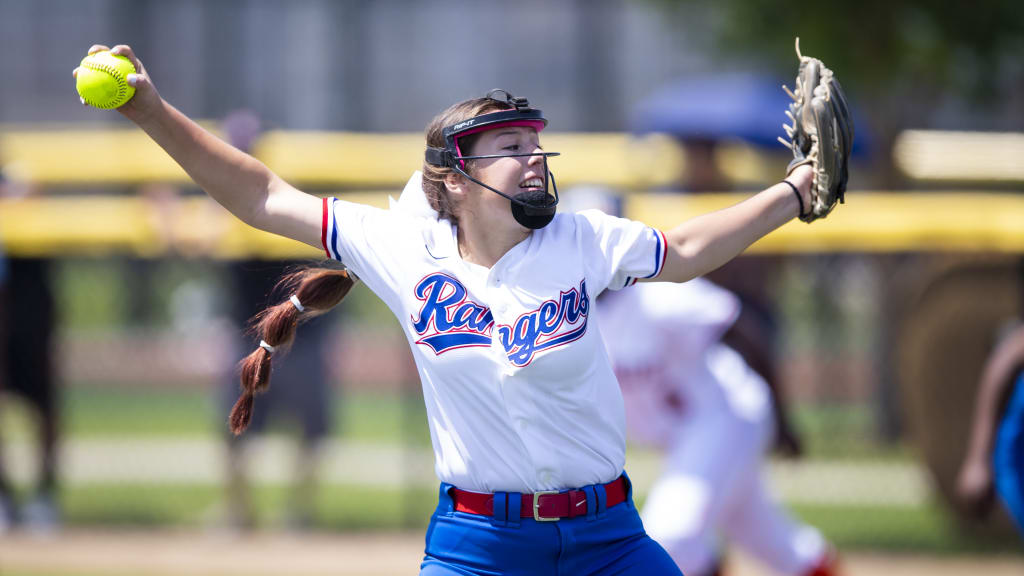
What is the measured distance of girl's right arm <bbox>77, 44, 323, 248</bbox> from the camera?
3.10m

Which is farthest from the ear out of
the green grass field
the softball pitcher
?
the green grass field

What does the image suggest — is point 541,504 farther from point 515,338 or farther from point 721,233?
point 721,233

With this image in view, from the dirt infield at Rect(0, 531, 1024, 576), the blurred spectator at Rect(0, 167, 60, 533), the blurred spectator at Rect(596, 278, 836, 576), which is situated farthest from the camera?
the blurred spectator at Rect(0, 167, 60, 533)

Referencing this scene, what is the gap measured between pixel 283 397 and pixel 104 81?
214 inches

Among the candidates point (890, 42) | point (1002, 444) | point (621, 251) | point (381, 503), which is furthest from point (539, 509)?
point (890, 42)

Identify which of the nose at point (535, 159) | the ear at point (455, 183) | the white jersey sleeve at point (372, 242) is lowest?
the white jersey sleeve at point (372, 242)

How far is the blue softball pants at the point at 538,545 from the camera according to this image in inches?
121

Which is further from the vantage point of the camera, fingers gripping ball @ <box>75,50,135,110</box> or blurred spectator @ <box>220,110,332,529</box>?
blurred spectator @ <box>220,110,332,529</box>

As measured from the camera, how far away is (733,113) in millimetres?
12023

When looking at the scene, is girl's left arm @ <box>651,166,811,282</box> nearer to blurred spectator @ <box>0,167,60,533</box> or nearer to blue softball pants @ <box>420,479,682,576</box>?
blue softball pants @ <box>420,479,682,576</box>

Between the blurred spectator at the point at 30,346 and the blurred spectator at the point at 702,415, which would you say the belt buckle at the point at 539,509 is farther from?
the blurred spectator at the point at 30,346

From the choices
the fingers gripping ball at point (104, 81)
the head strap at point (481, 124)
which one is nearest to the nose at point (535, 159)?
the head strap at point (481, 124)

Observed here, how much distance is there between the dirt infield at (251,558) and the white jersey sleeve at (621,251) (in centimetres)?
418

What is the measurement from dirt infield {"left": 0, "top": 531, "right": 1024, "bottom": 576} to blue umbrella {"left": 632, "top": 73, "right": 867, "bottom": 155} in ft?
17.0
